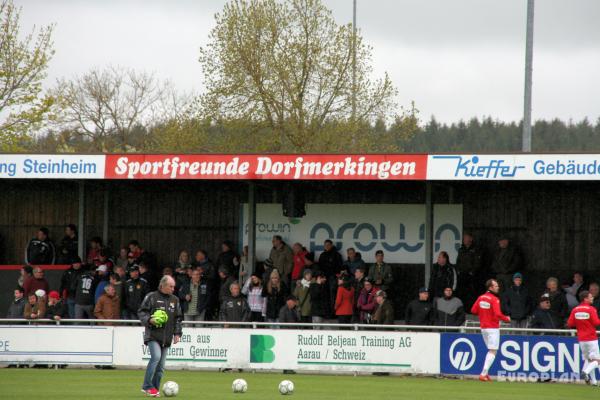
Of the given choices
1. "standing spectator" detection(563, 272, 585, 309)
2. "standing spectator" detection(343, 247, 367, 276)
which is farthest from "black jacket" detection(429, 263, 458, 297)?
"standing spectator" detection(563, 272, 585, 309)

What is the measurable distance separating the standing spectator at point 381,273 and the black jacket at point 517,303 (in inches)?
102

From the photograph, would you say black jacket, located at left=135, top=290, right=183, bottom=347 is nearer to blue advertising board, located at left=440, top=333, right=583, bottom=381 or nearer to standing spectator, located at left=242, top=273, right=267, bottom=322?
blue advertising board, located at left=440, top=333, right=583, bottom=381

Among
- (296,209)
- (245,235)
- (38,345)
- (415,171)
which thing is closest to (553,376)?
(415,171)

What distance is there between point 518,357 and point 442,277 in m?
2.85

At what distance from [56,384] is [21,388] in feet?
3.12

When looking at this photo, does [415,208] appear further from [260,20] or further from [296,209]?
[260,20]

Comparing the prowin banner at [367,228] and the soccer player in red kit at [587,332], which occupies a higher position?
the prowin banner at [367,228]

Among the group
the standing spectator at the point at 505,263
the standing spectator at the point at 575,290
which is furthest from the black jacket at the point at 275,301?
the standing spectator at the point at 575,290

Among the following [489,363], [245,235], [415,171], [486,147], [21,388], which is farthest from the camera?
[486,147]

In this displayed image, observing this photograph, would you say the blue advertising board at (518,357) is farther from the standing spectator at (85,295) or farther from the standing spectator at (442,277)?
the standing spectator at (85,295)

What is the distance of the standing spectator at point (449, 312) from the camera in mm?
21797

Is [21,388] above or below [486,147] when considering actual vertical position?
below

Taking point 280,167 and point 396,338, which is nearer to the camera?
point 396,338

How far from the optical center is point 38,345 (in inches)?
866
